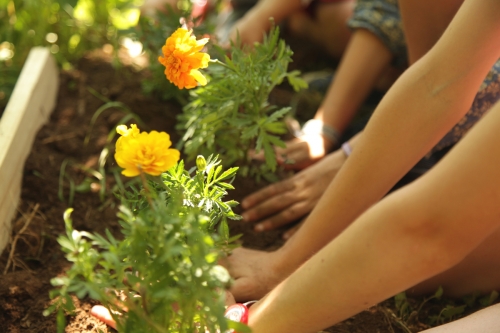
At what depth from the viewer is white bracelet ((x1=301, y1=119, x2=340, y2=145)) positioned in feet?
6.67

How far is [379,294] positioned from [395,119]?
1.53ft

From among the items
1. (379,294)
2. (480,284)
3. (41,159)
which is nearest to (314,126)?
(480,284)

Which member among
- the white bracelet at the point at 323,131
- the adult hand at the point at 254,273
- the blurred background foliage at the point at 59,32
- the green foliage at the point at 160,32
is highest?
the blurred background foliage at the point at 59,32

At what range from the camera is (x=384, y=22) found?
2061 mm

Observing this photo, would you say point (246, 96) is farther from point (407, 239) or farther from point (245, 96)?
point (407, 239)

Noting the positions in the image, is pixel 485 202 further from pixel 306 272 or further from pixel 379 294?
pixel 306 272

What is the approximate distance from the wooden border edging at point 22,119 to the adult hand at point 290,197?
68cm

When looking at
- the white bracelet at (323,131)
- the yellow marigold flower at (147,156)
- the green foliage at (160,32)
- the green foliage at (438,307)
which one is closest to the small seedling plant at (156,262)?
the yellow marigold flower at (147,156)

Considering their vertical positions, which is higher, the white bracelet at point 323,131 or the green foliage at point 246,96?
the white bracelet at point 323,131

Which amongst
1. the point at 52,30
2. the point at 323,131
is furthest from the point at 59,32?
the point at 323,131

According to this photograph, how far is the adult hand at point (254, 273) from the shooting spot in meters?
1.47

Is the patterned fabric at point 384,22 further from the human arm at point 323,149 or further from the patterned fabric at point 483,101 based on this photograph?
the patterned fabric at point 483,101

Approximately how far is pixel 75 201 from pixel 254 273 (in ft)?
2.15

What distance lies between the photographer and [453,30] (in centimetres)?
126
